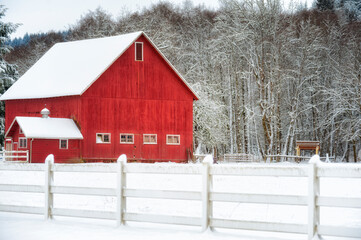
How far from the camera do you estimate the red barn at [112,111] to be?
37.3 meters

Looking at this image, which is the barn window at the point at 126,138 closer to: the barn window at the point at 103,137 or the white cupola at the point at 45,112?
the barn window at the point at 103,137

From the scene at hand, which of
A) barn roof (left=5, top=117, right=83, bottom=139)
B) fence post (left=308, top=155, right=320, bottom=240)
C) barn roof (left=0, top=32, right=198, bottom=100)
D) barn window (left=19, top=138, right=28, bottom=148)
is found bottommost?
fence post (left=308, top=155, right=320, bottom=240)

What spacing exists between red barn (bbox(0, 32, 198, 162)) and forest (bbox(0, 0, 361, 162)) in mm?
6226

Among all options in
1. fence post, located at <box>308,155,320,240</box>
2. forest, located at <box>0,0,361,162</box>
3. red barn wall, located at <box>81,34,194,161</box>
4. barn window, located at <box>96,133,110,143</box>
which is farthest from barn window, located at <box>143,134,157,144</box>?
fence post, located at <box>308,155,320,240</box>

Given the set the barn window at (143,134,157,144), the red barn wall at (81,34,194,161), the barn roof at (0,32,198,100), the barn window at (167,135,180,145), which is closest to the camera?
the red barn wall at (81,34,194,161)

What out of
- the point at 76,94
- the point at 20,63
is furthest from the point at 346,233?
the point at 20,63

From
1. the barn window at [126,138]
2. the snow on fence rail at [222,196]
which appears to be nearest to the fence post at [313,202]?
the snow on fence rail at [222,196]

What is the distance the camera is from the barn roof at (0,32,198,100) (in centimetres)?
3863

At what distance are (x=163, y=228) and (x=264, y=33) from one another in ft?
117

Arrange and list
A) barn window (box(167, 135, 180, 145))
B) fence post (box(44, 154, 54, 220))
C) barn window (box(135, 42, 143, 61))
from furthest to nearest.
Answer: barn window (box(167, 135, 180, 145)) < barn window (box(135, 42, 143, 61)) < fence post (box(44, 154, 54, 220))

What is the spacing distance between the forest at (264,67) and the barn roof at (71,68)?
2.75 meters

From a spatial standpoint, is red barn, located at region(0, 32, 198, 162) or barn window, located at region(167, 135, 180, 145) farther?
barn window, located at region(167, 135, 180, 145)

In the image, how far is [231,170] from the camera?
31.9ft

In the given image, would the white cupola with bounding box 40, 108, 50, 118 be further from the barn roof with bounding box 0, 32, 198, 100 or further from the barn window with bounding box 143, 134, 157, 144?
the barn window with bounding box 143, 134, 157, 144
